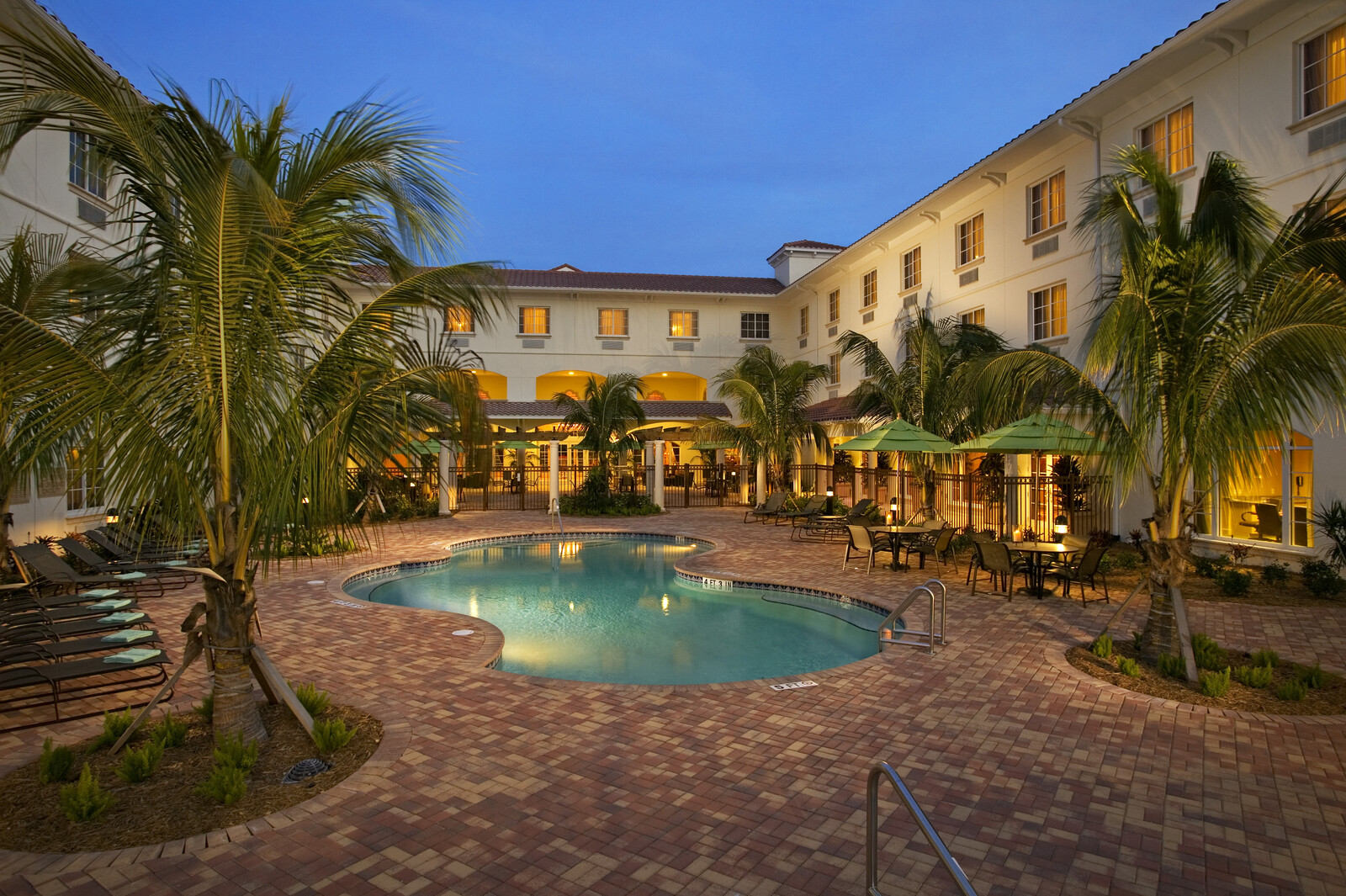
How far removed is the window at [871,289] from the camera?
2383 centimetres

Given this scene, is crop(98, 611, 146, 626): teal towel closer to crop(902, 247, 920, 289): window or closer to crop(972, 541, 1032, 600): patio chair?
crop(972, 541, 1032, 600): patio chair

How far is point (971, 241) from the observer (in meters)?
19.5

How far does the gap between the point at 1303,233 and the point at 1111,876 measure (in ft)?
20.1

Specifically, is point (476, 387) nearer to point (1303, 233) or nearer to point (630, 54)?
point (1303, 233)

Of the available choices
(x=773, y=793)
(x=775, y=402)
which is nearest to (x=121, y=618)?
(x=773, y=793)

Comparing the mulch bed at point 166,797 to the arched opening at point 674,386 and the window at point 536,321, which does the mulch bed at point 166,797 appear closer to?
the window at point 536,321

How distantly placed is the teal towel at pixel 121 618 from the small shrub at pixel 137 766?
3.14 metres

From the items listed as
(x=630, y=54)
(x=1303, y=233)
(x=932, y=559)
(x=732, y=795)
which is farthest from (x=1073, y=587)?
(x=630, y=54)

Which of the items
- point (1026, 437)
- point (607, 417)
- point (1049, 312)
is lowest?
point (1026, 437)

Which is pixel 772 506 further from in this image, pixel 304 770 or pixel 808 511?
pixel 304 770

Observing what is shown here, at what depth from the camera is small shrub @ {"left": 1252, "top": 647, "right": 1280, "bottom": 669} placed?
673cm

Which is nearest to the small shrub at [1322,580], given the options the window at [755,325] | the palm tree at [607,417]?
the palm tree at [607,417]

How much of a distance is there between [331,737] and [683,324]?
26749mm

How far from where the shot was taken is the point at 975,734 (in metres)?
5.50
